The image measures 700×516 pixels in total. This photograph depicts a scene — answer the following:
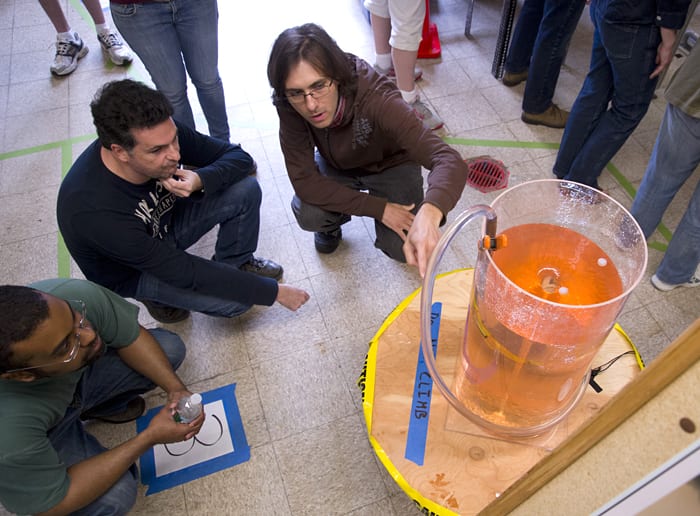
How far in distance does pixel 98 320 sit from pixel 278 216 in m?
0.95

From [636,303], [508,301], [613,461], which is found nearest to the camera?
[613,461]

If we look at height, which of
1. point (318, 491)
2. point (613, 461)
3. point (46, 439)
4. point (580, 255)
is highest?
point (613, 461)

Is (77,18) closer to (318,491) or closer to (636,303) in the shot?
(318,491)

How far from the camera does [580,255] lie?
96cm

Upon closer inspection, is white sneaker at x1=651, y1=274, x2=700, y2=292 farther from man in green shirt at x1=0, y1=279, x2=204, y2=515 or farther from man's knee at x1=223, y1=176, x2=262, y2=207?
man in green shirt at x1=0, y1=279, x2=204, y2=515

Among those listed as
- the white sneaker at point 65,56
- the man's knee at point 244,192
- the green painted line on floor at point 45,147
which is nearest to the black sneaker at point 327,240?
the man's knee at point 244,192

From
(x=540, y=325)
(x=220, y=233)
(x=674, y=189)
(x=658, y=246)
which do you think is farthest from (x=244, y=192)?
(x=658, y=246)

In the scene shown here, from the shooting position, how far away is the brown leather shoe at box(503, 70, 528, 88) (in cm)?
257

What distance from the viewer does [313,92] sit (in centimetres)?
134

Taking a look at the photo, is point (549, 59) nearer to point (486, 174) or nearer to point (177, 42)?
point (486, 174)

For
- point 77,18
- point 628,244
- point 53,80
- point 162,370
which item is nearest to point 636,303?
point 628,244

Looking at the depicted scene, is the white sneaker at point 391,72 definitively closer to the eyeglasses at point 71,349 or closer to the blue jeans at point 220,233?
the blue jeans at point 220,233

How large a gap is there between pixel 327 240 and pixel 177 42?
877 millimetres

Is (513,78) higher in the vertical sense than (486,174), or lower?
higher
